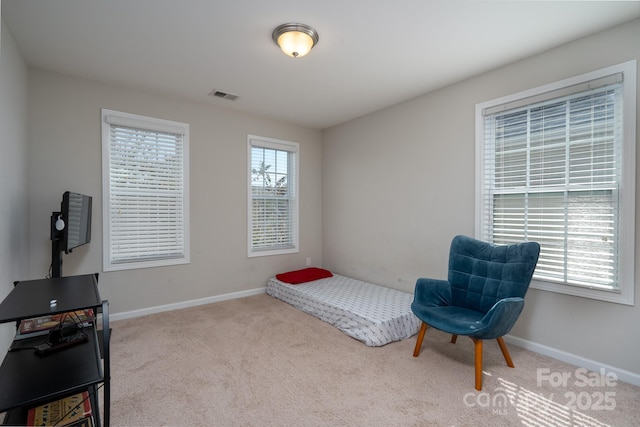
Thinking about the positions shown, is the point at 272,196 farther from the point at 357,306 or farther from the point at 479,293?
the point at 479,293

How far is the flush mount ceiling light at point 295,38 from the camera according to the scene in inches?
88.0

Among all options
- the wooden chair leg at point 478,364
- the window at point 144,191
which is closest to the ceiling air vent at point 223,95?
the window at point 144,191

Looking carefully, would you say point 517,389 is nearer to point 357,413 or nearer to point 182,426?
point 357,413

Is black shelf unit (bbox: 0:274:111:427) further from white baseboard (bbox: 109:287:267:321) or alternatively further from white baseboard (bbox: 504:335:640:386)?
white baseboard (bbox: 504:335:640:386)

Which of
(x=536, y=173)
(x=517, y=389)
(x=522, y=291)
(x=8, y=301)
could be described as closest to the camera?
(x=8, y=301)

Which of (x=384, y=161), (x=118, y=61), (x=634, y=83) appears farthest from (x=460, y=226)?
(x=118, y=61)

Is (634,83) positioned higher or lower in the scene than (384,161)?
higher

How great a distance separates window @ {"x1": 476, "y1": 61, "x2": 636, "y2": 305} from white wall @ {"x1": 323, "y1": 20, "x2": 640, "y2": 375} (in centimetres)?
10

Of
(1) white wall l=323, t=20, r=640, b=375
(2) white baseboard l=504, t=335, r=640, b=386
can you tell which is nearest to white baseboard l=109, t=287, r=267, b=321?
(1) white wall l=323, t=20, r=640, b=375

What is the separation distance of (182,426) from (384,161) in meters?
3.42

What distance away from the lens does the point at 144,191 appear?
11.3 ft

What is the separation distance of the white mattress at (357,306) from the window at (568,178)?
3.81ft

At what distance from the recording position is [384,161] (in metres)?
4.00

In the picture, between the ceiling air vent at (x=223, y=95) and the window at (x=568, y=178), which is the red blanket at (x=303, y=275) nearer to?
the window at (x=568, y=178)
